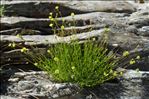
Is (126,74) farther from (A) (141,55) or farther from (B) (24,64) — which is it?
(B) (24,64)

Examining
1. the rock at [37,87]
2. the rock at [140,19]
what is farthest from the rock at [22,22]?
the rock at [140,19]

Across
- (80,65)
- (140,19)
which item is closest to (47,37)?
(80,65)

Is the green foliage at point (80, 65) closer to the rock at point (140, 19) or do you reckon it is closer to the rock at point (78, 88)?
the rock at point (78, 88)

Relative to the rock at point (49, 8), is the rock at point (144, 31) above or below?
below

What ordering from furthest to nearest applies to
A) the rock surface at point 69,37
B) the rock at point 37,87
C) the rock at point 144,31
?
the rock at point 144,31
the rock surface at point 69,37
the rock at point 37,87

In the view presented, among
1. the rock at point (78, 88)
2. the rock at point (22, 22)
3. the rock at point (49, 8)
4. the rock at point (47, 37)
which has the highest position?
the rock at point (49, 8)

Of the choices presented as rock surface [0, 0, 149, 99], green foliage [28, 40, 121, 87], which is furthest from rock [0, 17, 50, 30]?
green foliage [28, 40, 121, 87]
